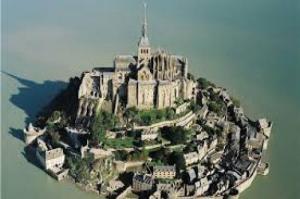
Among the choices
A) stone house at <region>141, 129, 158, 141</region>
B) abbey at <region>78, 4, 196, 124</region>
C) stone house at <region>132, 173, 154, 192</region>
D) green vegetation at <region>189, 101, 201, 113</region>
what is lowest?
stone house at <region>132, 173, 154, 192</region>

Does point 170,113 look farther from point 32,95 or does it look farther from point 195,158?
point 32,95

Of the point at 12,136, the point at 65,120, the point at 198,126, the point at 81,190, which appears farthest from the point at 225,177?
the point at 12,136

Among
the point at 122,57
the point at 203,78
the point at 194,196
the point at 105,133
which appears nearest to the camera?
the point at 194,196

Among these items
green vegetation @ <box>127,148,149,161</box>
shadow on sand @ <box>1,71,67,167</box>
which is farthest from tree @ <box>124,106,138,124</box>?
shadow on sand @ <box>1,71,67,167</box>

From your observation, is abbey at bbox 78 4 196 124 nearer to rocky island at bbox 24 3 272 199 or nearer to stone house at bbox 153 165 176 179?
rocky island at bbox 24 3 272 199

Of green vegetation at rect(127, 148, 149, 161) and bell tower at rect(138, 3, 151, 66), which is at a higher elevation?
bell tower at rect(138, 3, 151, 66)

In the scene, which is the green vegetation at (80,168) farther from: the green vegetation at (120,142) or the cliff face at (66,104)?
the cliff face at (66,104)

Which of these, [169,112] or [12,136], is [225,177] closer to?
[169,112]
